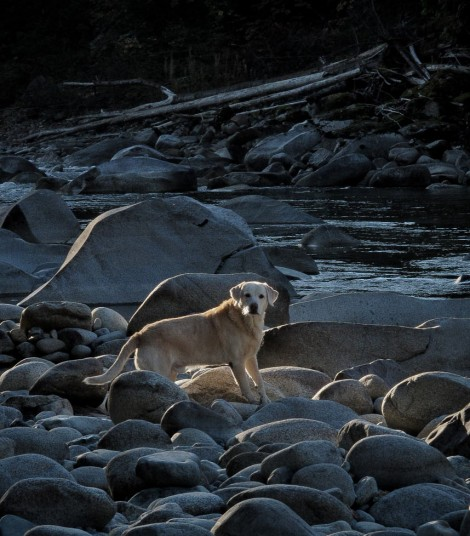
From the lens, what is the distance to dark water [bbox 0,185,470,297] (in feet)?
39.8

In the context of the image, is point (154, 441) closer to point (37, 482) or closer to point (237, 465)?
point (237, 465)

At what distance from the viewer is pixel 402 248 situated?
574 inches

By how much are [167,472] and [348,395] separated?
2221 millimetres

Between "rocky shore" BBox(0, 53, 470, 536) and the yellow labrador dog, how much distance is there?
0.52 ft

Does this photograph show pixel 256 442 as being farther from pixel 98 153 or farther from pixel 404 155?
pixel 98 153

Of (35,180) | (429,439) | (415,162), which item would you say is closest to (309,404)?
(429,439)

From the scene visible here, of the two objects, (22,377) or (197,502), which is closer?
(197,502)

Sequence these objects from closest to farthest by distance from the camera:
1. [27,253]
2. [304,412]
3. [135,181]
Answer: [304,412] → [27,253] → [135,181]

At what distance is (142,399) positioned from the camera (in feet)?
19.8

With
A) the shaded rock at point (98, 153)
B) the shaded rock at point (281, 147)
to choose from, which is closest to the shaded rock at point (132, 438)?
the shaded rock at point (281, 147)

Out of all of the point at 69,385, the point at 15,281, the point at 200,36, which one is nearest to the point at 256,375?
the point at 69,385

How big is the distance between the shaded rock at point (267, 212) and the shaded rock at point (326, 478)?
12.6 m

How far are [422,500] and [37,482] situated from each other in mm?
1379

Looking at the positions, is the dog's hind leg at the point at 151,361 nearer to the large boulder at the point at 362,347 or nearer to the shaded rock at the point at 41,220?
the large boulder at the point at 362,347
